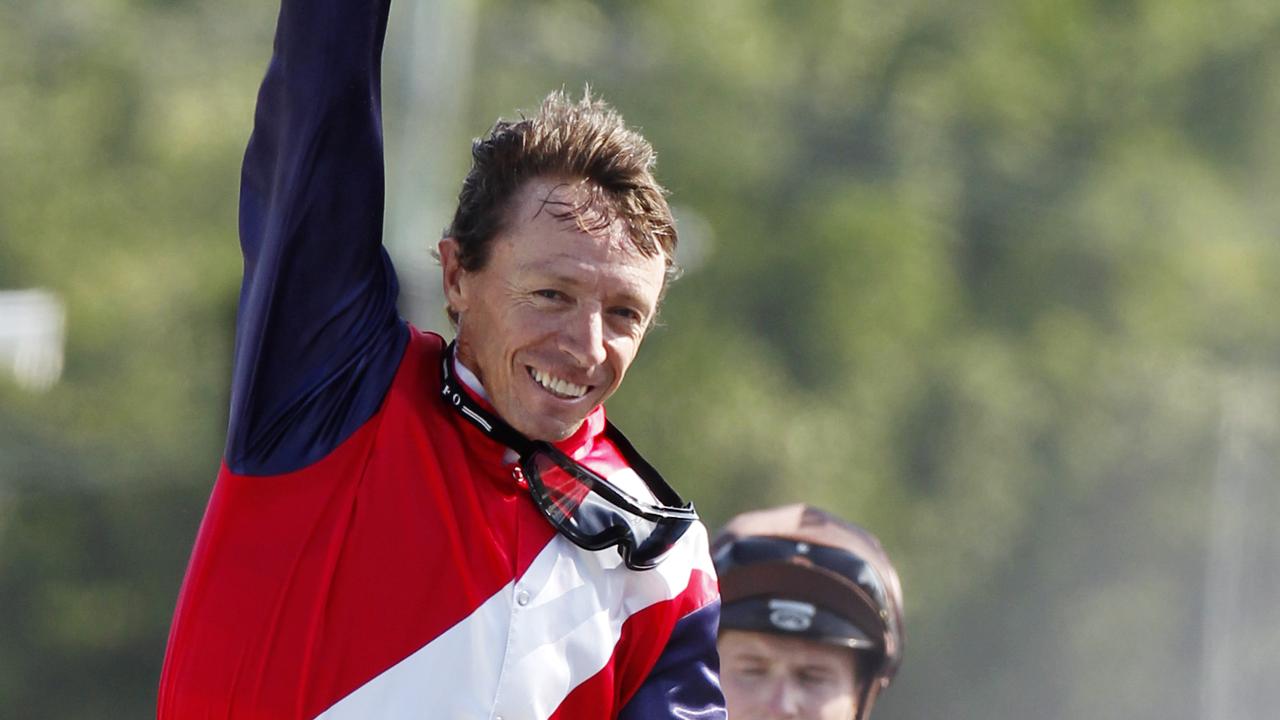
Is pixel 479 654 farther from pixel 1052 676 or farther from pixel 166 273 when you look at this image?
pixel 166 273

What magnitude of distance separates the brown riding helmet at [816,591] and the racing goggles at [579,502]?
3.39 feet

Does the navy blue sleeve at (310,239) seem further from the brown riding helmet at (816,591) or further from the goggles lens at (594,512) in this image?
the brown riding helmet at (816,591)

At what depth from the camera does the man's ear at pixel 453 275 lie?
2.32 meters

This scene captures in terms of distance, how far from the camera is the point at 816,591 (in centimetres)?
331

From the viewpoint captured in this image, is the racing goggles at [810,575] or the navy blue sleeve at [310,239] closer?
the navy blue sleeve at [310,239]

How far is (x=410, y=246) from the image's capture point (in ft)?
22.7

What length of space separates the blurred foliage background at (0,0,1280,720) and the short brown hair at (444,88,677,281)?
8.54 m

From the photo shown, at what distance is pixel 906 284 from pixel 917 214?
2.40ft

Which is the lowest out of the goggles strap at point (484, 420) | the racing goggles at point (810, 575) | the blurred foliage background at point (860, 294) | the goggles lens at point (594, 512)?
the goggles lens at point (594, 512)

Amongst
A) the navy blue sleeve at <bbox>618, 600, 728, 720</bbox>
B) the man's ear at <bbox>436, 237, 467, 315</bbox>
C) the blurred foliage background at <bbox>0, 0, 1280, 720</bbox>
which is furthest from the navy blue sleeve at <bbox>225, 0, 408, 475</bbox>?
the blurred foliage background at <bbox>0, 0, 1280, 720</bbox>

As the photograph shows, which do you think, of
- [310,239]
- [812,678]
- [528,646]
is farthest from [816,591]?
[310,239]

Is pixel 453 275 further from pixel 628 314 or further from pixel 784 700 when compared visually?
pixel 784 700

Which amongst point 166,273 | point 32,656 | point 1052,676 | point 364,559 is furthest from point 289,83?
point 166,273

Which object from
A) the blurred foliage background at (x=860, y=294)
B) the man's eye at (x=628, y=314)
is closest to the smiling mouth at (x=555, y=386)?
the man's eye at (x=628, y=314)
